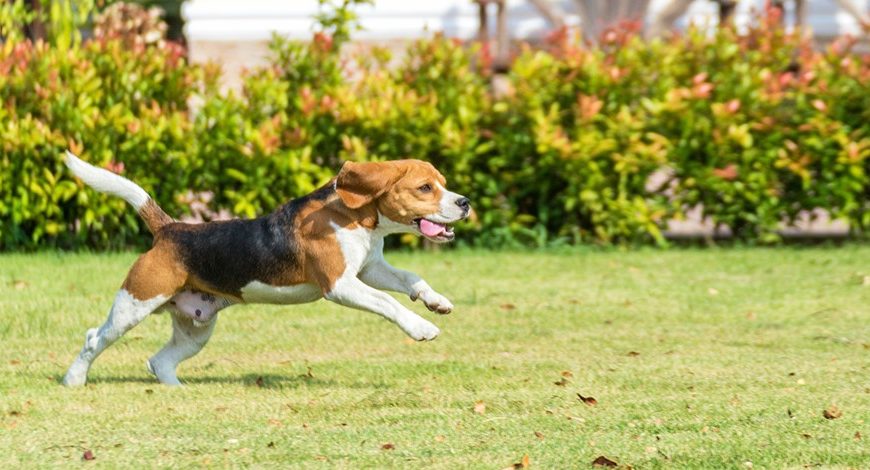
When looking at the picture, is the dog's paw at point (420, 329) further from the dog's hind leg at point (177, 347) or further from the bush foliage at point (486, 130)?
the bush foliage at point (486, 130)

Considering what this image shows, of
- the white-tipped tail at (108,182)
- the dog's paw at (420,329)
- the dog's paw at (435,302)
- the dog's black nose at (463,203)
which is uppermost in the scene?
the white-tipped tail at (108,182)

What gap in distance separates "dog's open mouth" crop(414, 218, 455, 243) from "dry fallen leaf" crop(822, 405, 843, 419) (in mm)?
1754

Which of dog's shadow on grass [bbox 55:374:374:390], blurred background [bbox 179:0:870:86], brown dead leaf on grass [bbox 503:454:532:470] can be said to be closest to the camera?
brown dead leaf on grass [bbox 503:454:532:470]

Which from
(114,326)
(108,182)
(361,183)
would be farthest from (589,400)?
(108,182)

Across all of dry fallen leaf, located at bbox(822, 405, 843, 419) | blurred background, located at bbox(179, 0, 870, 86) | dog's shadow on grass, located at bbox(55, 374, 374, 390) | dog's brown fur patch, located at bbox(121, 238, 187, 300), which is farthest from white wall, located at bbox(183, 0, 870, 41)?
dry fallen leaf, located at bbox(822, 405, 843, 419)

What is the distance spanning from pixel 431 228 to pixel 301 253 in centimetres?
59

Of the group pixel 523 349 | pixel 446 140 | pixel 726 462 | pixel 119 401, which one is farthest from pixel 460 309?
pixel 726 462

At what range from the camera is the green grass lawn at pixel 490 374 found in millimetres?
5719

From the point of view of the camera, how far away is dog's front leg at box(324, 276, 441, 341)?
658cm

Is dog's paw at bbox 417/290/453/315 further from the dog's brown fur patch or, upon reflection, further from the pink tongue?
the dog's brown fur patch

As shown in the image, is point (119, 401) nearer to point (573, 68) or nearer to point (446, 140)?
point (446, 140)

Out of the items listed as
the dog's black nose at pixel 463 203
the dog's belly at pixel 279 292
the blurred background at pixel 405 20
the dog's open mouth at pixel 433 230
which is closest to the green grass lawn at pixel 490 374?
the dog's belly at pixel 279 292

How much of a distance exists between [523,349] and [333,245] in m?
1.92

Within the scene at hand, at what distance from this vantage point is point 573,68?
12297 millimetres
